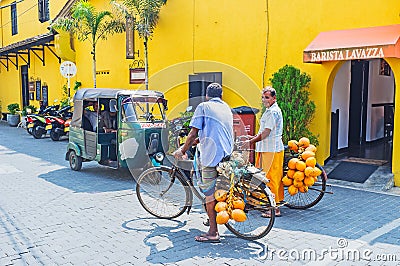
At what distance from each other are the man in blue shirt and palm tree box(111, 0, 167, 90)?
7.75 m

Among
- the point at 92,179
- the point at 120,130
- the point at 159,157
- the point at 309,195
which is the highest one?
the point at 120,130

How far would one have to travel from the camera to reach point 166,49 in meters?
12.4

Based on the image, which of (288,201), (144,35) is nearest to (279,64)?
(288,201)

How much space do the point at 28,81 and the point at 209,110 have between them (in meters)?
20.1

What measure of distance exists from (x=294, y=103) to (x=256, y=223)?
12.3 ft

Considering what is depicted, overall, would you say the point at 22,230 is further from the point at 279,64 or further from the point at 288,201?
the point at 279,64

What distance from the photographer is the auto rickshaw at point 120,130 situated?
7.88 m

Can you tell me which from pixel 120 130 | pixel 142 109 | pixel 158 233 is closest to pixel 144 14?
pixel 142 109

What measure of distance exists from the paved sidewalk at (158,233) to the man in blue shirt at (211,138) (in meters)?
0.47

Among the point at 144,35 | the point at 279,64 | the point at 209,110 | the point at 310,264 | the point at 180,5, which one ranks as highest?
the point at 180,5

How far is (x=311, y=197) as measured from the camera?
637cm

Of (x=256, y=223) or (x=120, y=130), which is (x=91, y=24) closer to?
(x=120, y=130)

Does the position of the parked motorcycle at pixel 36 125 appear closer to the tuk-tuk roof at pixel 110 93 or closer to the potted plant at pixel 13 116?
the potted plant at pixel 13 116

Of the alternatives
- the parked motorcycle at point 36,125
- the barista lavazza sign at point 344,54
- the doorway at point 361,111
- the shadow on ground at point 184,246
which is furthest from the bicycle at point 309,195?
the parked motorcycle at point 36,125
